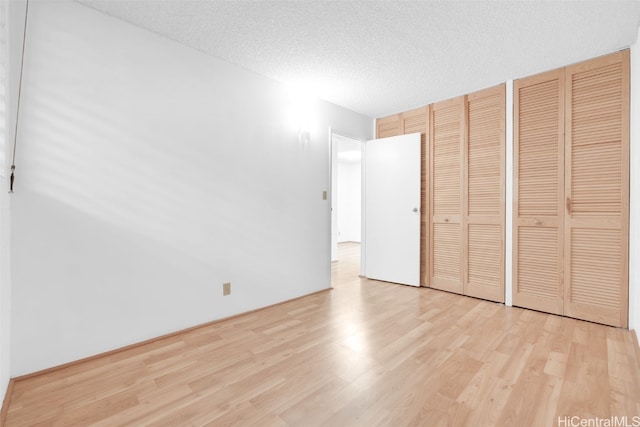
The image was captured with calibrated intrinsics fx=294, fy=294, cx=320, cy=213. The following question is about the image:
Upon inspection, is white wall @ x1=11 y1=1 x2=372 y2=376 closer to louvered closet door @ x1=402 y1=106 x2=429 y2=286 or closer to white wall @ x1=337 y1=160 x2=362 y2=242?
louvered closet door @ x1=402 y1=106 x2=429 y2=286

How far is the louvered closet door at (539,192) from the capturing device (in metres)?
2.79

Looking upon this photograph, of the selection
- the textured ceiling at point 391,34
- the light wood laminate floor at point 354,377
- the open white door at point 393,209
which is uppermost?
the textured ceiling at point 391,34

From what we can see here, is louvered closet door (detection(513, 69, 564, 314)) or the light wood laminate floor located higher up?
louvered closet door (detection(513, 69, 564, 314))

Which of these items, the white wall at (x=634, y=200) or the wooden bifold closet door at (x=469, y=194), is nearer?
the white wall at (x=634, y=200)

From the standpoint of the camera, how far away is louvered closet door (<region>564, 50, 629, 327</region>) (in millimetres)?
2486

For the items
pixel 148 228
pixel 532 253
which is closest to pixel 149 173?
pixel 148 228

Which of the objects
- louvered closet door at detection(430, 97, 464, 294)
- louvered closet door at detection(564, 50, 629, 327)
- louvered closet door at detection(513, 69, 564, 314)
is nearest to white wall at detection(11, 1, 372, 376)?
louvered closet door at detection(430, 97, 464, 294)

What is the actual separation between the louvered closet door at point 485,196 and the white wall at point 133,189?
2132 mm

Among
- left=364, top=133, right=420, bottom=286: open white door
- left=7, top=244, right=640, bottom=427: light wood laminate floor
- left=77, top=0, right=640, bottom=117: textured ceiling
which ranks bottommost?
left=7, top=244, right=640, bottom=427: light wood laminate floor

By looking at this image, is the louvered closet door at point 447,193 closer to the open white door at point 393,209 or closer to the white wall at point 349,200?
the open white door at point 393,209

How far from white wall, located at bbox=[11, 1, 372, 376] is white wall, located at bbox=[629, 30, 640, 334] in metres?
2.92

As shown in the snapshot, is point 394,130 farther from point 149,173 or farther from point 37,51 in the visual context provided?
A: point 37,51

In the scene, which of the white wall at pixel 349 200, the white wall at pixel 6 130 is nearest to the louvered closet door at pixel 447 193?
the white wall at pixel 6 130

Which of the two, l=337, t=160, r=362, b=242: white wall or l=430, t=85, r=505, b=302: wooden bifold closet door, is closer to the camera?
l=430, t=85, r=505, b=302: wooden bifold closet door
